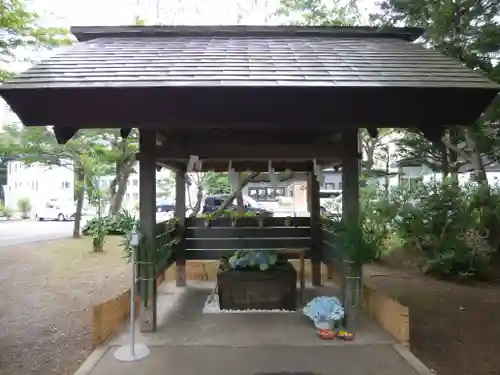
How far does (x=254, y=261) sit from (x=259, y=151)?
1437 millimetres

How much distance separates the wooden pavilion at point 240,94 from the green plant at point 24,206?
81.9 ft

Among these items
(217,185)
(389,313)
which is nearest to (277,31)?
(389,313)

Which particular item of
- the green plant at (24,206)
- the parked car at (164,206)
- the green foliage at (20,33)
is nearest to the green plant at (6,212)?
the green plant at (24,206)

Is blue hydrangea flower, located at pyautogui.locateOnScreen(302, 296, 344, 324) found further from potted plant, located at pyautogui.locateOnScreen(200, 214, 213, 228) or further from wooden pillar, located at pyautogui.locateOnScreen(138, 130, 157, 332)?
potted plant, located at pyautogui.locateOnScreen(200, 214, 213, 228)

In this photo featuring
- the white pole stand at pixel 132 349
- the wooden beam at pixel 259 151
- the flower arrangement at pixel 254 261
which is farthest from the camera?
the flower arrangement at pixel 254 261

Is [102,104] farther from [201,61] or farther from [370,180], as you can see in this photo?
[370,180]

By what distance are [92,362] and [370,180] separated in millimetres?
9354

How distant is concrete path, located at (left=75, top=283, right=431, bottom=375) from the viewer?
136 inches

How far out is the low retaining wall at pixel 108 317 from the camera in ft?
13.0

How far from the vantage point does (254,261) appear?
5262mm

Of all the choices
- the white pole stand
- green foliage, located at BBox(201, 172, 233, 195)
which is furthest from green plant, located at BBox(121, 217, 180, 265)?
green foliage, located at BBox(201, 172, 233, 195)

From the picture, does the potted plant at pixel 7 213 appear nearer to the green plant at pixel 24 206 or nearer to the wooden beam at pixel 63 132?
the green plant at pixel 24 206

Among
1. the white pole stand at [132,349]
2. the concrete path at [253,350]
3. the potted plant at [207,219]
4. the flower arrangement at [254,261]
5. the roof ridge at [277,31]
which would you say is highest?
the roof ridge at [277,31]

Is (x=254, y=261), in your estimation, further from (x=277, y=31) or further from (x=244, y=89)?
(x=277, y=31)
